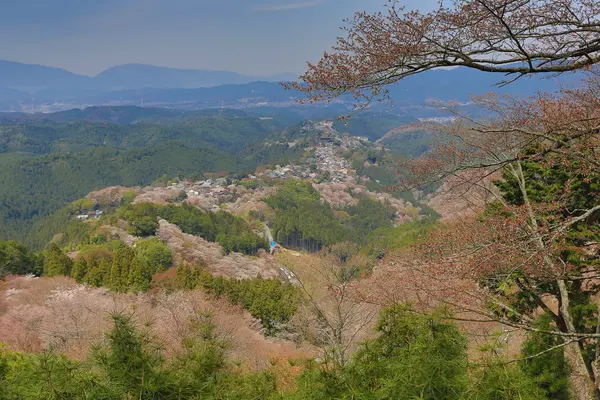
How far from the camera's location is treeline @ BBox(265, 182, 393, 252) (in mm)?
45525

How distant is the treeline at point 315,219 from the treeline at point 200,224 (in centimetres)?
574

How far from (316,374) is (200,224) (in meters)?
39.4

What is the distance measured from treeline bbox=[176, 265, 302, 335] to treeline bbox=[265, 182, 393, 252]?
83.0 ft

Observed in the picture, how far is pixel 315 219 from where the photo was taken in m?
48.8

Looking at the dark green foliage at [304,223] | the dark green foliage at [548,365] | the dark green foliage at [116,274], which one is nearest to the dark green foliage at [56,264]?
the dark green foliage at [116,274]

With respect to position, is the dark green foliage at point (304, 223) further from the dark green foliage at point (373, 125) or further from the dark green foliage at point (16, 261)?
the dark green foliage at point (373, 125)

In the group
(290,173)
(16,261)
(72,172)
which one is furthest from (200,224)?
(72,172)

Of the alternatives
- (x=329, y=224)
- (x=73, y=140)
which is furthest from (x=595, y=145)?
(x=73, y=140)

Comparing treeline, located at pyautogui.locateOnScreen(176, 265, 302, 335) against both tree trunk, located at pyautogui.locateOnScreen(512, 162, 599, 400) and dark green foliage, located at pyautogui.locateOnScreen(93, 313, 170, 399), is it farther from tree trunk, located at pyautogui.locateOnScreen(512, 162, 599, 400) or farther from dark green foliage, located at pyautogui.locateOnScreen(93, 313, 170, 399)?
dark green foliage, located at pyautogui.locateOnScreen(93, 313, 170, 399)

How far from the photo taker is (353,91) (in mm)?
3158

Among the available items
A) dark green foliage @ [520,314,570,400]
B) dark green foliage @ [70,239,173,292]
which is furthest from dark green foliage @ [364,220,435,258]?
dark green foliage @ [520,314,570,400]

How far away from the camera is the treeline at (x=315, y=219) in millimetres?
45525

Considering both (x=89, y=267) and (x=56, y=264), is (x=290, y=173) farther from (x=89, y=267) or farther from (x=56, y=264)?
(x=89, y=267)

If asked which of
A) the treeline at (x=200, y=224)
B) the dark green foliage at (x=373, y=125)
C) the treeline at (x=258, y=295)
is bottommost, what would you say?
the treeline at (x=200, y=224)
